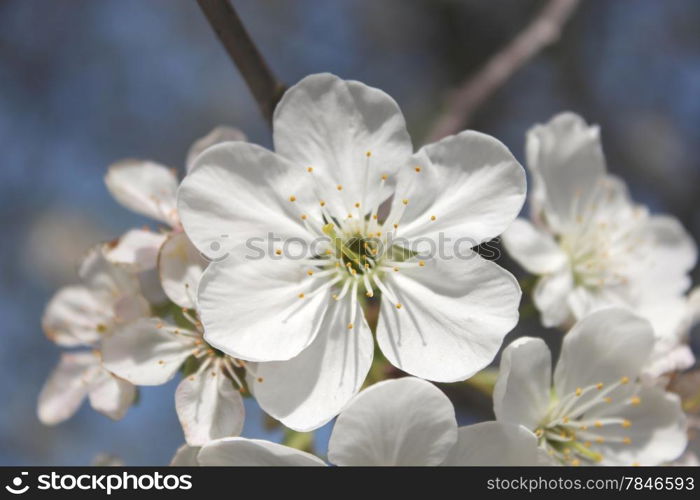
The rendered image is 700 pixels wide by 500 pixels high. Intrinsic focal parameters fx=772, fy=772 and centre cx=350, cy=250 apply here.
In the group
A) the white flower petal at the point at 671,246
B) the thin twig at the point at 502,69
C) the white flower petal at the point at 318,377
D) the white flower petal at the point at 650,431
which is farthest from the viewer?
the thin twig at the point at 502,69

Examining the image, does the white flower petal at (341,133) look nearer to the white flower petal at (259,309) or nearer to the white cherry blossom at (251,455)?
the white flower petal at (259,309)

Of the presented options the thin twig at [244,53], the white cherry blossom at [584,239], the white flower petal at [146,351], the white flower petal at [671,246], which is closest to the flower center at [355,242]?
the thin twig at [244,53]

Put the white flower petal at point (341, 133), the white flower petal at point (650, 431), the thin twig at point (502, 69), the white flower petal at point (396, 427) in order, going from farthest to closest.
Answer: the thin twig at point (502, 69) < the white flower petal at point (650, 431) < the white flower petal at point (341, 133) < the white flower petal at point (396, 427)

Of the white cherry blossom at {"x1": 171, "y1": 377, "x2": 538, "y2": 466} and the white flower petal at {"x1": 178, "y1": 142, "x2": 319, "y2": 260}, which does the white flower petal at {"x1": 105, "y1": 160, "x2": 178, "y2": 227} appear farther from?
the white cherry blossom at {"x1": 171, "y1": 377, "x2": 538, "y2": 466}

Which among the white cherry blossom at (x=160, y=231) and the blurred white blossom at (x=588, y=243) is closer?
the white cherry blossom at (x=160, y=231)

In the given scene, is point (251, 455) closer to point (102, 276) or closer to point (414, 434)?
point (414, 434)

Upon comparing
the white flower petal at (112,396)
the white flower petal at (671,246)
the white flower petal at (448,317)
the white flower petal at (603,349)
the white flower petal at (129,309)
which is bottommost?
the white flower petal at (671,246)

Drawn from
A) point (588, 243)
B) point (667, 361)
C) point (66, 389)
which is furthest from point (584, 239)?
point (66, 389)

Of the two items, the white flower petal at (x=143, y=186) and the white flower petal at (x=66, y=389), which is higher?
the white flower petal at (x=143, y=186)
